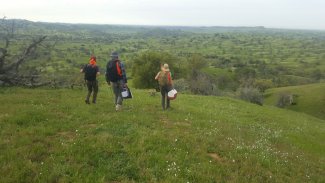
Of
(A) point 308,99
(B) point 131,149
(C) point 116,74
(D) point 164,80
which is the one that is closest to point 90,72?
(C) point 116,74

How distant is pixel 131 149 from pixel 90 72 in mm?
8930

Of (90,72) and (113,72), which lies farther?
(90,72)

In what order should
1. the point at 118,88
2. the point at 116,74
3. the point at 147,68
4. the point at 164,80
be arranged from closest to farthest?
1. the point at 116,74
2. the point at 118,88
3. the point at 164,80
4. the point at 147,68

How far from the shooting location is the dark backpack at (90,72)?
19.1m

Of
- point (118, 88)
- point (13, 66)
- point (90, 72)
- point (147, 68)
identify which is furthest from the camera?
point (147, 68)

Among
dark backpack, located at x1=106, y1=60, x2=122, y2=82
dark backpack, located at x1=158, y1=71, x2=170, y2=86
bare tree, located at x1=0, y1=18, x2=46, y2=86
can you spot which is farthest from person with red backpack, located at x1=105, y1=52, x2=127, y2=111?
bare tree, located at x1=0, y1=18, x2=46, y2=86

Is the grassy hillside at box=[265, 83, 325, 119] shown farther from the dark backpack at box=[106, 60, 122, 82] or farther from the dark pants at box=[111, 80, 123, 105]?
the dark backpack at box=[106, 60, 122, 82]

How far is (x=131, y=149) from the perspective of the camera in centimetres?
1122

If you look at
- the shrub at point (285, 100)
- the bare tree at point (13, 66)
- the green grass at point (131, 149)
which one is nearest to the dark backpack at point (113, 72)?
the green grass at point (131, 149)

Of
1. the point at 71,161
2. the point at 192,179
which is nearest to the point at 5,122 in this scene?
the point at 71,161

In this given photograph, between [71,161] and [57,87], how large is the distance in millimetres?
17209

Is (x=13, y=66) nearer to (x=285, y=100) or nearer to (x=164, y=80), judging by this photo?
(x=164, y=80)

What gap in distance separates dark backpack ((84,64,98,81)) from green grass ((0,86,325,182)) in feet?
6.67

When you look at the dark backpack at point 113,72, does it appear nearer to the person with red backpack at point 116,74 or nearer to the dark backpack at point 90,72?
the person with red backpack at point 116,74
